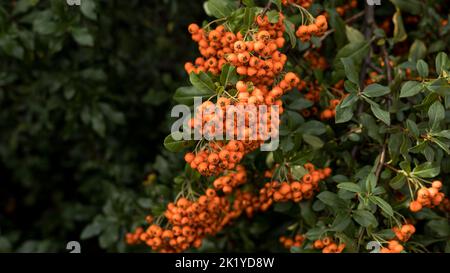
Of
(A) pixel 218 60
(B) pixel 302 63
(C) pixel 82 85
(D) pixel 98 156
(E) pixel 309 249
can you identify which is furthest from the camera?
(D) pixel 98 156

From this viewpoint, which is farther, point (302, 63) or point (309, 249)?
point (302, 63)

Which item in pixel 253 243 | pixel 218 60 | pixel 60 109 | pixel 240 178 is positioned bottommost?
pixel 253 243

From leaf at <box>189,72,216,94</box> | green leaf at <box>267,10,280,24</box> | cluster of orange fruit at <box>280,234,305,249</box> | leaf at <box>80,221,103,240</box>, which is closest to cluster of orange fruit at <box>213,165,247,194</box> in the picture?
cluster of orange fruit at <box>280,234,305,249</box>

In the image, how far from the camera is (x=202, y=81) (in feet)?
7.40

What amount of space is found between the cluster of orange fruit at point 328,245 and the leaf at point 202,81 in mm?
797

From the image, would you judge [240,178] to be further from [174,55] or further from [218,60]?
[174,55]

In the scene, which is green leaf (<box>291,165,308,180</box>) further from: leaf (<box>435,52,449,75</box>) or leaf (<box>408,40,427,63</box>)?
leaf (<box>408,40,427,63</box>)

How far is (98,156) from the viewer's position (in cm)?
444

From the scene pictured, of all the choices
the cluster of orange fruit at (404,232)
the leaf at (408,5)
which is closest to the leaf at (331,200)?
the cluster of orange fruit at (404,232)

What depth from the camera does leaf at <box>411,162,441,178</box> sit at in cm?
230

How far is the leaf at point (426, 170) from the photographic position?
230cm

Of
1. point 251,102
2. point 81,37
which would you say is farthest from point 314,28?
point 81,37

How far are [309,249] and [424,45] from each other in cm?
123
